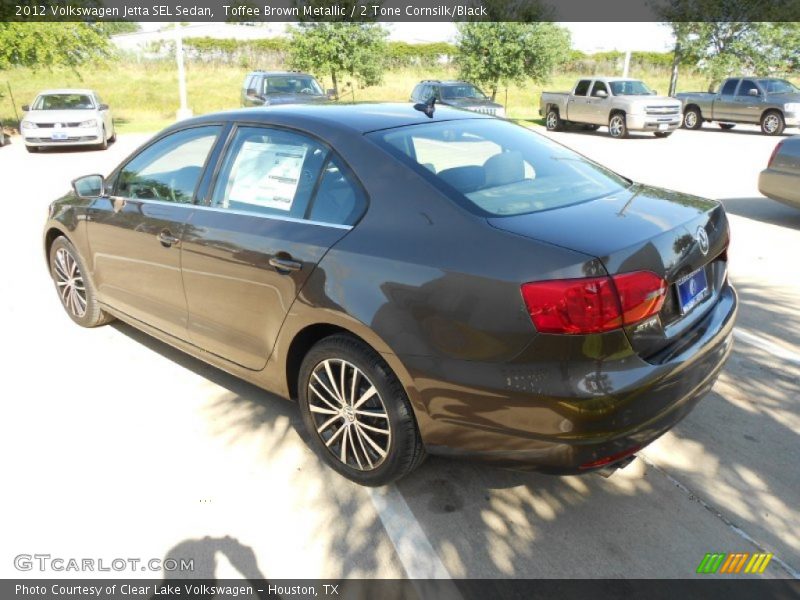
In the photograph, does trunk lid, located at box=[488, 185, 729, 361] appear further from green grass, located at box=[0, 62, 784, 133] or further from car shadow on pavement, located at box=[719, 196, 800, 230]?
green grass, located at box=[0, 62, 784, 133]

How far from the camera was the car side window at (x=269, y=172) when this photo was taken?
327 centimetres

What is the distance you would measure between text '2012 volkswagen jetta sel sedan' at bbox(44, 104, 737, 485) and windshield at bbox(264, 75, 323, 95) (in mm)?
14265

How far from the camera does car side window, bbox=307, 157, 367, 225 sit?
9.89 ft

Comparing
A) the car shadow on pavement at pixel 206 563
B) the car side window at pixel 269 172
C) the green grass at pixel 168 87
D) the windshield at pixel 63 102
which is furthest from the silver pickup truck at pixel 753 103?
the car shadow on pavement at pixel 206 563

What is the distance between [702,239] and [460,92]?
60.7ft

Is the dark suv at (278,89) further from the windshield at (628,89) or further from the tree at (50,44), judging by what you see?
the windshield at (628,89)

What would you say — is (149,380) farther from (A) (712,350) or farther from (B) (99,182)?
(A) (712,350)

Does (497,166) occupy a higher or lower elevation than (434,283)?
higher

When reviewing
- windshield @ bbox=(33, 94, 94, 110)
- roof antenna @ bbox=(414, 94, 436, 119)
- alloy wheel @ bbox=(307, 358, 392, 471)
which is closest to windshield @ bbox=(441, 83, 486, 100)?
windshield @ bbox=(33, 94, 94, 110)

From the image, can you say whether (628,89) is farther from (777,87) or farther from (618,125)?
(777,87)

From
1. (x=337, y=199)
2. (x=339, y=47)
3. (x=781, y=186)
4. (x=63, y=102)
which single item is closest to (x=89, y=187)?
(x=337, y=199)

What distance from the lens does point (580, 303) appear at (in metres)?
2.38

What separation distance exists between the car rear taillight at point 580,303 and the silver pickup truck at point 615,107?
64.2ft

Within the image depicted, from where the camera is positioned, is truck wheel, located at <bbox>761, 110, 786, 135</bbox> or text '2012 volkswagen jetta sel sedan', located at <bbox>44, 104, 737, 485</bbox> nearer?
text '2012 volkswagen jetta sel sedan', located at <bbox>44, 104, 737, 485</bbox>
